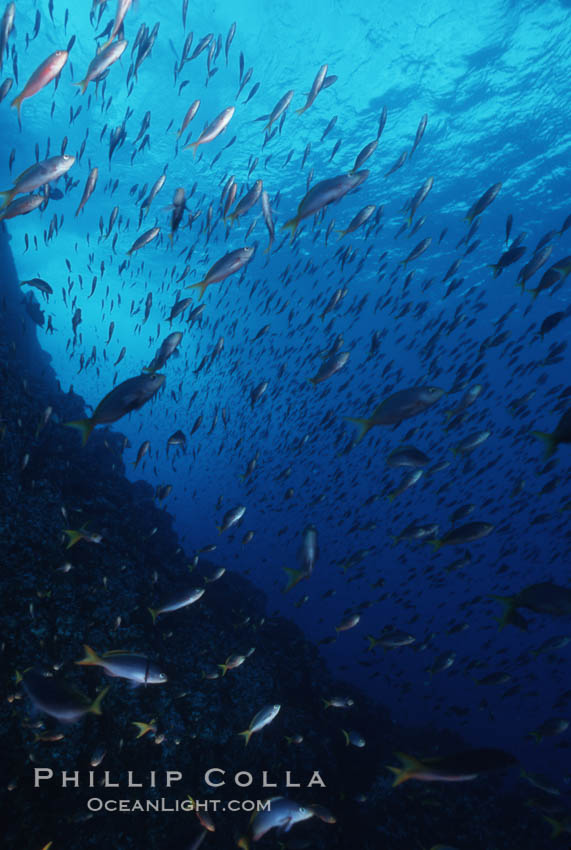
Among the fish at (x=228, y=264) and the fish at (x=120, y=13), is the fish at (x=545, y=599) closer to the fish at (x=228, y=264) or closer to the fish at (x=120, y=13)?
Answer: the fish at (x=228, y=264)

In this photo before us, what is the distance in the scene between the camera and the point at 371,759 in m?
9.29

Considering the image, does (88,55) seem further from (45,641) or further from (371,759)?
(371,759)

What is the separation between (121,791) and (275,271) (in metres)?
33.2

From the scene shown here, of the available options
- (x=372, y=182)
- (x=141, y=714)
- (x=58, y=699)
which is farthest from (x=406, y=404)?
(x=372, y=182)

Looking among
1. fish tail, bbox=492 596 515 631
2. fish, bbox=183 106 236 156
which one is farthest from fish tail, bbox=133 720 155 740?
fish, bbox=183 106 236 156

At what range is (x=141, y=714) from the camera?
17.5ft

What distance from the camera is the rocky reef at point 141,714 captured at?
4586 millimetres

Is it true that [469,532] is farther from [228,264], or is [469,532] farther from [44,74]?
[44,74]

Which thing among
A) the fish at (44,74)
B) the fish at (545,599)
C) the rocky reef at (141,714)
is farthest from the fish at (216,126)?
the fish at (545,599)

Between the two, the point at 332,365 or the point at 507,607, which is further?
the point at 332,365

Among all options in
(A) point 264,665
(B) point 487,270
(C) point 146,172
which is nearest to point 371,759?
(A) point 264,665

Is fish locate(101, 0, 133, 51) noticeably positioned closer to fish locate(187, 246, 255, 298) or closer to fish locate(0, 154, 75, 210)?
fish locate(0, 154, 75, 210)

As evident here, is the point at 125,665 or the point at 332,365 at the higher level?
the point at 332,365

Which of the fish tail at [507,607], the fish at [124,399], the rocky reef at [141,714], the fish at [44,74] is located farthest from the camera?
the rocky reef at [141,714]
